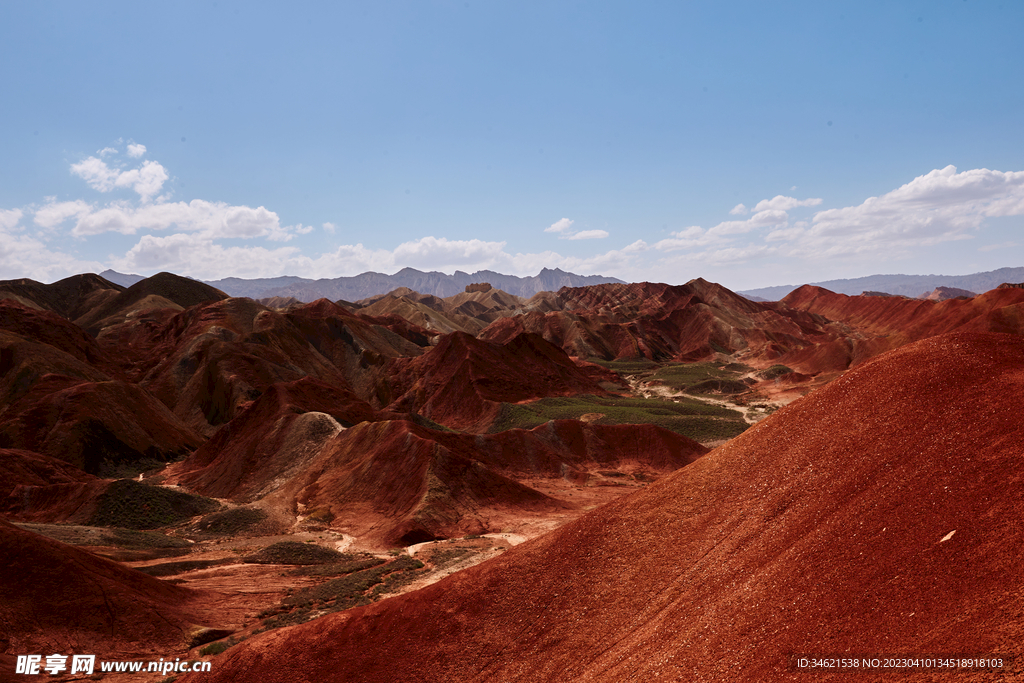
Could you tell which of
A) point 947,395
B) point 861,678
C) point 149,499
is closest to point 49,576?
point 149,499

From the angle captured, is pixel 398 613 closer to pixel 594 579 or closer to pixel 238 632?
pixel 594 579

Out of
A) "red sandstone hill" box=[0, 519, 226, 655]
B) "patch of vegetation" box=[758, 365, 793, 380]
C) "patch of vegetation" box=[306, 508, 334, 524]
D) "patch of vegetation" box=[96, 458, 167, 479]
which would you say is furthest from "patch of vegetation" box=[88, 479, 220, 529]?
"patch of vegetation" box=[758, 365, 793, 380]

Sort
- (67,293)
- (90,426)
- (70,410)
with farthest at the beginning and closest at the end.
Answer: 1. (67,293)
2. (70,410)
3. (90,426)

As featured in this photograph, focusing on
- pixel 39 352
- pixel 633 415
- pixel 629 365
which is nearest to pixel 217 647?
pixel 633 415

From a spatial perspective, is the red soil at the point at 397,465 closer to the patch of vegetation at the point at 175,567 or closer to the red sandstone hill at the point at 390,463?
the red sandstone hill at the point at 390,463

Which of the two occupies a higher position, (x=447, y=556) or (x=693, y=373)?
(x=693, y=373)

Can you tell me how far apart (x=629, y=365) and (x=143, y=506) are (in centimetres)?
11098

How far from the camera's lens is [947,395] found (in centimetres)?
1748

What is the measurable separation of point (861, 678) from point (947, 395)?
1093 centimetres

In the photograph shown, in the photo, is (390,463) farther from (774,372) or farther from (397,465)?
(774,372)

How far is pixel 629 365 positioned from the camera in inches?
5344

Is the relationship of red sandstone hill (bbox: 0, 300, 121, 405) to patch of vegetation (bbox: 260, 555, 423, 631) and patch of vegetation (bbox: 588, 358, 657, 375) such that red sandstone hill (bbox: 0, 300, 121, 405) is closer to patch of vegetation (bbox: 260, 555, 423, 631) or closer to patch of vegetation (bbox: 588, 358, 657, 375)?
patch of vegetation (bbox: 260, 555, 423, 631)

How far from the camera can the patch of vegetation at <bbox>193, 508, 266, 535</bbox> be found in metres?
41.4

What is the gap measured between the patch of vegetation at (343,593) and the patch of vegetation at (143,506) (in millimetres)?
20400
